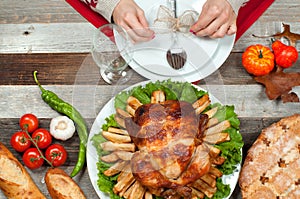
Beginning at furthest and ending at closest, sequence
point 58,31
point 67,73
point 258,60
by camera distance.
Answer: point 58,31
point 67,73
point 258,60

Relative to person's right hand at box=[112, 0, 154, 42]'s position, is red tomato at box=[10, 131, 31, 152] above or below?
below

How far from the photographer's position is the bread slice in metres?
2.17

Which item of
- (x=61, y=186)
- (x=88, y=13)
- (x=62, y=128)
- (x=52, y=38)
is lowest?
(x=61, y=186)

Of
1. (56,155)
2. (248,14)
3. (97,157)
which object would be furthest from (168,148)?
(248,14)

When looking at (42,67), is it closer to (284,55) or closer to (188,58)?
(188,58)

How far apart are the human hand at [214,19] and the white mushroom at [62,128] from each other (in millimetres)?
775

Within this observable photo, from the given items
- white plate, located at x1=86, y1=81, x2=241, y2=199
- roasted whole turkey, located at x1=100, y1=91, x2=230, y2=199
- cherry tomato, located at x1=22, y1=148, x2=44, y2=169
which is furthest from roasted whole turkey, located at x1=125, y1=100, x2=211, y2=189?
cherry tomato, located at x1=22, y1=148, x2=44, y2=169

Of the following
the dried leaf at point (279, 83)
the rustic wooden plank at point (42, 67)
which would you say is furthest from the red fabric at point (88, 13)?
the dried leaf at point (279, 83)

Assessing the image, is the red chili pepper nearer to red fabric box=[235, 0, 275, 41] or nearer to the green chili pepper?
red fabric box=[235, 0, 275, 41]

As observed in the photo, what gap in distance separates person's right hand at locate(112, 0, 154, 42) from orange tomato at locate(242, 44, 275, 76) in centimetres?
53

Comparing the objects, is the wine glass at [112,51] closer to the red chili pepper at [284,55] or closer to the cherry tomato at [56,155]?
the cherry tomato at [56,155]

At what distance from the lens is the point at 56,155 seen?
2291 millimetres

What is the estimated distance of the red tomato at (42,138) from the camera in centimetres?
233

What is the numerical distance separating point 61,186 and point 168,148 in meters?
0.56
